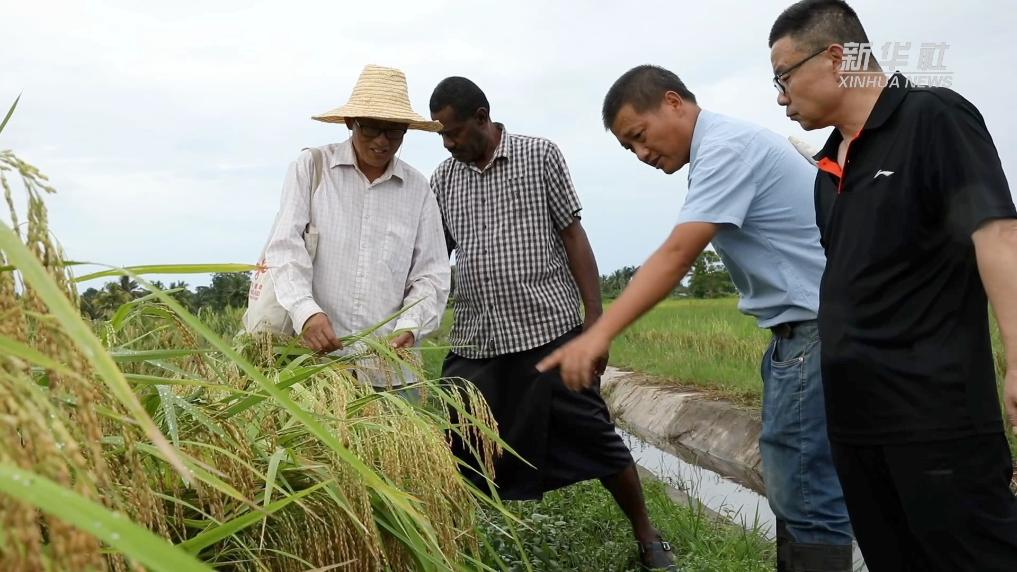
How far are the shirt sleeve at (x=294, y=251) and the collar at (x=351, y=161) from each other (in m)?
0.10

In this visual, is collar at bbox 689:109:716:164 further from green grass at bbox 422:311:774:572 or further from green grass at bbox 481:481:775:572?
green grass at bbox 481:481:775:572

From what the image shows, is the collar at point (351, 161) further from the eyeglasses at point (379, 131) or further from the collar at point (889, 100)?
the collar at point (889, 100)

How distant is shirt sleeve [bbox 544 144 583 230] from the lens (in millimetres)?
3721

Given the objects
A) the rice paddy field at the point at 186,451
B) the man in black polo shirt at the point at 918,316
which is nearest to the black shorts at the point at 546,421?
the rice paddy field at the point at 186,451

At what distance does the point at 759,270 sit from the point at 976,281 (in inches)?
31.7

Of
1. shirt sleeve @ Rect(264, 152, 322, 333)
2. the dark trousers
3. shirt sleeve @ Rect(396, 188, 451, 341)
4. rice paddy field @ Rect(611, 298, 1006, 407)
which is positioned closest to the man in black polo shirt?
the dark trousers

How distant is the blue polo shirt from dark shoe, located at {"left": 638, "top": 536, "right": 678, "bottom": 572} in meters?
1.21

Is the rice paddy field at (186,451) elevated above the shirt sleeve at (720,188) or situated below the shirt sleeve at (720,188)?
below

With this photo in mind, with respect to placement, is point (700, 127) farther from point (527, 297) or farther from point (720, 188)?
point (527, 297)

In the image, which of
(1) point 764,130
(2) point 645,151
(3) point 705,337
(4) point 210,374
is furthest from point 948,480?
(3) point 705,337

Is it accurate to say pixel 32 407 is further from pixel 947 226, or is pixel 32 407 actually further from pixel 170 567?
pixel 947 226

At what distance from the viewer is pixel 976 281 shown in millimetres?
2131

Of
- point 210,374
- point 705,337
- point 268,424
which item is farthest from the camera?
point 705,337

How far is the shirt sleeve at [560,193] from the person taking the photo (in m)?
3.72
